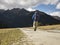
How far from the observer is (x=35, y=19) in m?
19.8

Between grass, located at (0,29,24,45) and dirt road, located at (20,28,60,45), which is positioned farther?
grass, located at (0,29,24,45)

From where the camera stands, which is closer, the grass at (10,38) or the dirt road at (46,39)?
the dirt road at (46,39)

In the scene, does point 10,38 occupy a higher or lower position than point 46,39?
lower

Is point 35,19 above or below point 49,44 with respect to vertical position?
above

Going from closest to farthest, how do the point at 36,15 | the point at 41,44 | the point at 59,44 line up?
Answer: the point at 59,44
the point at 41,44
the point at 36,15

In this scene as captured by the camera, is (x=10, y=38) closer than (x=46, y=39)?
No

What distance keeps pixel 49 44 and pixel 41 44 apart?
47 centimetres

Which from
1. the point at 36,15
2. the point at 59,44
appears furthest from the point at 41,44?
the point at 36,15

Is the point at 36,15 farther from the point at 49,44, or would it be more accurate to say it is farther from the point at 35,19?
the point at 49,44

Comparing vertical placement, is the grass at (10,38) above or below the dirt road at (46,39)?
below

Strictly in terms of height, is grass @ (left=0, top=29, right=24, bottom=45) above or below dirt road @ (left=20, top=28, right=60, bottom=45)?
below

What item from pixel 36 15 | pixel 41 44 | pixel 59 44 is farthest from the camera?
pixel 36 15

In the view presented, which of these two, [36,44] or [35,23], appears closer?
[36,44]

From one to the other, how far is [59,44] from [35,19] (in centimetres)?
1236
